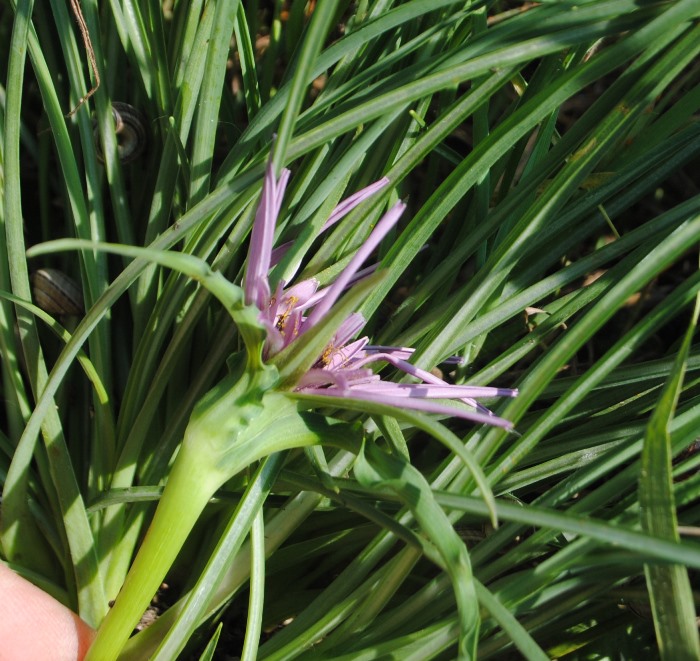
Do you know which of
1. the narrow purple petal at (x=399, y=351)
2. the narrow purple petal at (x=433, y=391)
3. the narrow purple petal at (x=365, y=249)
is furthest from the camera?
the narrow purple petal at (x=399, y=351)

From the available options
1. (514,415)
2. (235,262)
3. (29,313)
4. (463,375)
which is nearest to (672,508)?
(514,415)

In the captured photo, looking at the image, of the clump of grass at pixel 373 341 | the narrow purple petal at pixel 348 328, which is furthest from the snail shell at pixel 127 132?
the narrow purple petal at pixel 348 328

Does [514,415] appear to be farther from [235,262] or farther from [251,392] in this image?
[235,262]

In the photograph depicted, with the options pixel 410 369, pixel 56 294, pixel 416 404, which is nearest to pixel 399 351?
pixel 410 369

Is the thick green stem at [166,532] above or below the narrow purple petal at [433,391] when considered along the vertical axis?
below

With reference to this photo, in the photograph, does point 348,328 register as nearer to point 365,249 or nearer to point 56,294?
point 365,249

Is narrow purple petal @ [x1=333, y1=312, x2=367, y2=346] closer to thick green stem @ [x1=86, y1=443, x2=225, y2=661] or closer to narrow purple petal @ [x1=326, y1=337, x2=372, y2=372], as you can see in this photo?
narrow purple petal @ [x1=326, y1=337, x2=372, y2=372]

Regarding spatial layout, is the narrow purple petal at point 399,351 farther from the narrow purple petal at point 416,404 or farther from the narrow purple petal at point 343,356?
the narrow purple petal at point 416,404
